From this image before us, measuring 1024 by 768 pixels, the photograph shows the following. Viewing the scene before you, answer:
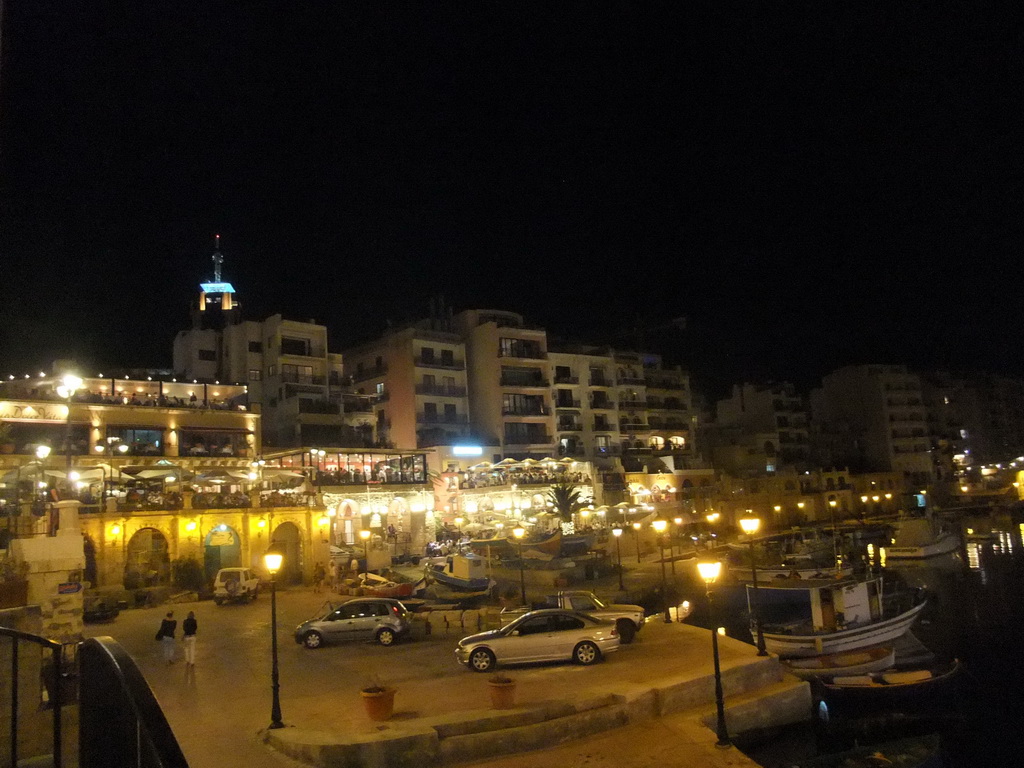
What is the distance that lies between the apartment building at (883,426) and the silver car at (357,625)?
81.3 metres

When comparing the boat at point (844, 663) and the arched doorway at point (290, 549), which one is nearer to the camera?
the boat at point (844, 663)

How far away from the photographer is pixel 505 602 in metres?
32.3

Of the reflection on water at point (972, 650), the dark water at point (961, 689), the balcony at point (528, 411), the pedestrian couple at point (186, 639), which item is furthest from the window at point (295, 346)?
the reflection on water at point (972, 650)

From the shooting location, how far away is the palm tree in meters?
52.0

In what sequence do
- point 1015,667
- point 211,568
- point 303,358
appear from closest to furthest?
1. point 1015,667
2. point 211,568
3. point 303,358

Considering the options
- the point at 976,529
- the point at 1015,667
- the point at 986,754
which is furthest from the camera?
the point at 976,529

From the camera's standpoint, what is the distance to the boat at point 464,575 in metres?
33.3

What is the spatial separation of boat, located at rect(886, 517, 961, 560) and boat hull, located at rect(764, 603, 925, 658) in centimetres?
3210

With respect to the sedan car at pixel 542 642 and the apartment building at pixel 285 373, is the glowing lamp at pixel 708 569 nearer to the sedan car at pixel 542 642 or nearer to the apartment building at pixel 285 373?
the sedan car at pixel 542 642

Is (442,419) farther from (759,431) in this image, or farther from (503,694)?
(503,694)

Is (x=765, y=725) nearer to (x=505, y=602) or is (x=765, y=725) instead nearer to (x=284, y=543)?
(x=505, y=602)

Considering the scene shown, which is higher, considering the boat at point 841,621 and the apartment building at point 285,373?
the apartment building at point 285,373

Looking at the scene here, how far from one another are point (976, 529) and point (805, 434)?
20.0 metres

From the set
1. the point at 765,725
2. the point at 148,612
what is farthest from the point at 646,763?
the point at 148,612
